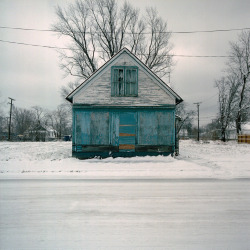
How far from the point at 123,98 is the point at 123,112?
100cm

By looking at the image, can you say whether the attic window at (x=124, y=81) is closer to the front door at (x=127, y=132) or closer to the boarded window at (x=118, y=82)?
the boarded window at (x=118, y=82)

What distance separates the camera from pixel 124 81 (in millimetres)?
14180

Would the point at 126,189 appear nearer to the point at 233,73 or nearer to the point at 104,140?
A: the point at 104,140

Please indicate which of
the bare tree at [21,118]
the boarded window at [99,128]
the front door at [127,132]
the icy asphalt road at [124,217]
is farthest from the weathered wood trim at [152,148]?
the bare tree at [21,118]

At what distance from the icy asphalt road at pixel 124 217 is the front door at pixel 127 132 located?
7.30 meters

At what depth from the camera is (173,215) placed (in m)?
4.27

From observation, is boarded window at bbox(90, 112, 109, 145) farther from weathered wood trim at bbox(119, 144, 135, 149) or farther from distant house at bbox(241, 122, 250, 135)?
distant house at bbox(241, 122, 250, 135)

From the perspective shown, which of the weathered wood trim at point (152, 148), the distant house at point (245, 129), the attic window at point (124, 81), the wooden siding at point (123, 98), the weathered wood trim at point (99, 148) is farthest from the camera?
the distant house at point (245, 129)

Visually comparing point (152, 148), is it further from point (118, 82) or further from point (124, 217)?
point (124, 217)

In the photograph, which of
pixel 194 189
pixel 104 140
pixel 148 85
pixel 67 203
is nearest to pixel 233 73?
pixel 148 85

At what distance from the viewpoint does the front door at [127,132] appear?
1393 centimetres

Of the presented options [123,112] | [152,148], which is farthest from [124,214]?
[123,112]

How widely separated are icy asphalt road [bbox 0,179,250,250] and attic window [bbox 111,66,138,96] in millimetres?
8698

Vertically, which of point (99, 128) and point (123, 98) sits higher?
point (123, 98)
